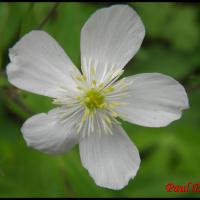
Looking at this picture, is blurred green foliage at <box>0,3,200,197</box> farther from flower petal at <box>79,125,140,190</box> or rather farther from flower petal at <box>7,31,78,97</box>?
flower petal at <box>79,125,140,190</box>

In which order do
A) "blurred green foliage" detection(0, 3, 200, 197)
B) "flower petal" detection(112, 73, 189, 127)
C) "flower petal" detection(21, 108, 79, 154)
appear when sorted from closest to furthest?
"flower petal" detection(21, 108, 79, 154)
"flower petal" detection(112, 73, 189, 127)
"blurred green foliage" detection(0, 3, 200, 197)

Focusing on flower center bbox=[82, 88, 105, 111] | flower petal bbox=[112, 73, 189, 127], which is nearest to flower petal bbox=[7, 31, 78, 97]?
flower center bbox=[82, 88, 105, 111]

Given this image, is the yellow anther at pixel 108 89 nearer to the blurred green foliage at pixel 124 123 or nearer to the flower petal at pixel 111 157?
the flower petal at pixel 111 157

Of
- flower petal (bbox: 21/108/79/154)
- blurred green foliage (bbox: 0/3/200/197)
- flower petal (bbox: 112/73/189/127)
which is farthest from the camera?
blurred green foliage (bbox: 0/3/200/197)

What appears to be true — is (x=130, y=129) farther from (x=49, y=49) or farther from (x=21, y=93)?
(x=49, y=49)

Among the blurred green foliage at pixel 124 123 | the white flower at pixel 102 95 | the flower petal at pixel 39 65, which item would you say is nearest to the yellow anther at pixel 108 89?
the white flower at pixel 102 95

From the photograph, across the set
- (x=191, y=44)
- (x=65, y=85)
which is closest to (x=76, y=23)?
(x=65, y=85)
